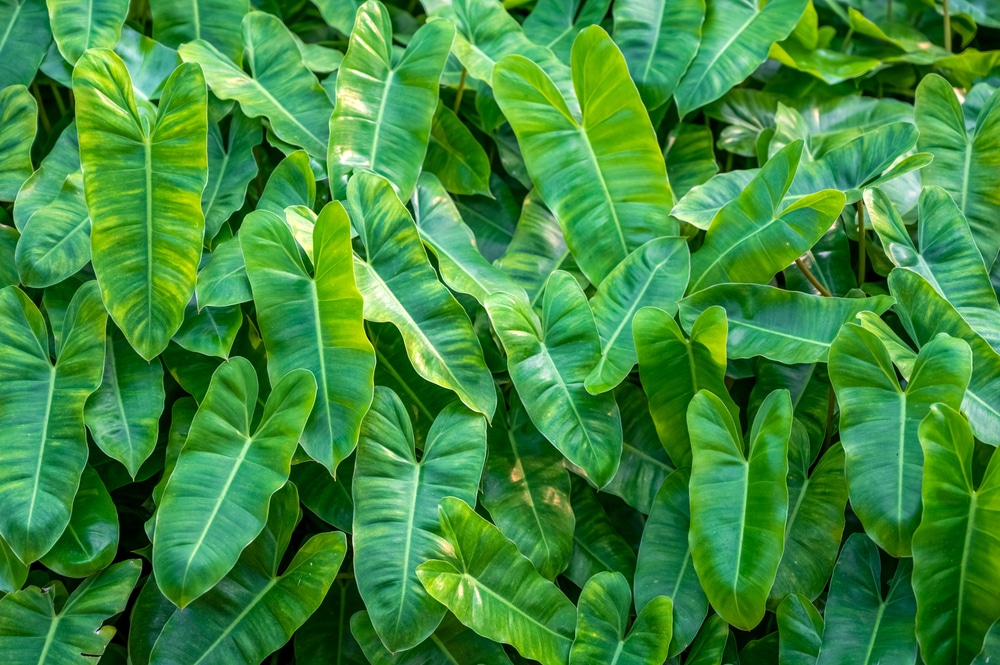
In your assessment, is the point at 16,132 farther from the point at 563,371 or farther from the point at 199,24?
the point at 563,371

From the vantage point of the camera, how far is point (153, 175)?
1367 mm

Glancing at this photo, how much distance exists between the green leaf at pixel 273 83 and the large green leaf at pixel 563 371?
0.57m

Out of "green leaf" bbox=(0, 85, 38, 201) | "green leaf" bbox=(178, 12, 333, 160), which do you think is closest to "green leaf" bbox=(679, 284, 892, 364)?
"green leaf" bbox=(178, 12, 333, 160)

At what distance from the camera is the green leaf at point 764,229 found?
1.40 meters

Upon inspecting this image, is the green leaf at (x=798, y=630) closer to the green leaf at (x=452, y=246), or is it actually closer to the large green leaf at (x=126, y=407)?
the green leaf at (x=452, y=246)

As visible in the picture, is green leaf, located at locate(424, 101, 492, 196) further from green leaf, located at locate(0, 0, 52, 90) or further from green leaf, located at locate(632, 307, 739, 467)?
green leaf, located at locate(0, 0, 52, 90)

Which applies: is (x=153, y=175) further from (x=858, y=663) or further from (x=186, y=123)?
(x=858, y=663)

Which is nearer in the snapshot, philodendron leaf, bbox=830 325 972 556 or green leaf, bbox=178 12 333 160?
philodendron leaf, bbox=830 325 972 556

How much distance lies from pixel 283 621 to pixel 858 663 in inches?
34.9

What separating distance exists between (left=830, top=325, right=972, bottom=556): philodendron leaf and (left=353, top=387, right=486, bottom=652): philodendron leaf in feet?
1.88

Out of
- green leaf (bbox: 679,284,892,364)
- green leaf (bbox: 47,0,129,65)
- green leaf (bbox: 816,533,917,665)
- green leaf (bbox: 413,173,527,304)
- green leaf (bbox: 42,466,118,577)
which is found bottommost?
green leaf (bbox: 42,466,118,577)

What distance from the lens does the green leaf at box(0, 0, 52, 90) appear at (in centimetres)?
176

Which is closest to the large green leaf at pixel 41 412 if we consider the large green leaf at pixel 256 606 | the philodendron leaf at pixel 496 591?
the large green leaf at pixel 256 606

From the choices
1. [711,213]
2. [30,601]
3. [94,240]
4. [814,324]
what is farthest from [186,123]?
[814,324]
